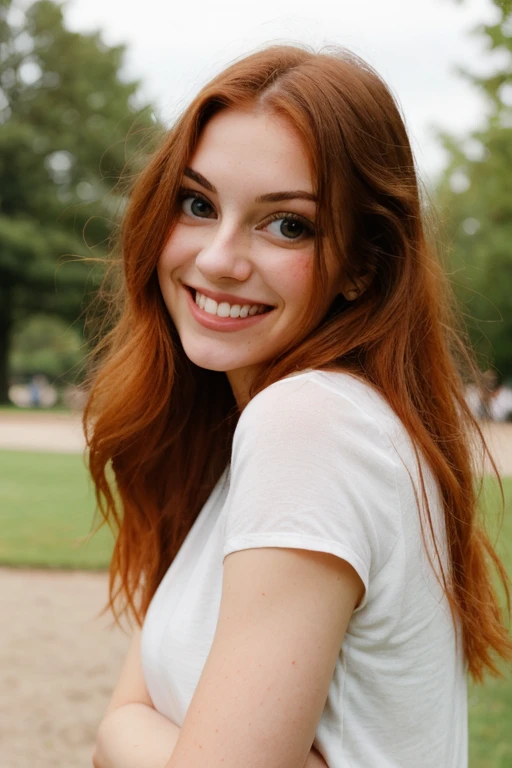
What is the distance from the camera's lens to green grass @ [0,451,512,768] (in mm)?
4062

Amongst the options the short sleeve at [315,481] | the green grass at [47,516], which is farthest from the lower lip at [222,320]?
the green grass at [47,516]

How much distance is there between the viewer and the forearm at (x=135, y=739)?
167cm

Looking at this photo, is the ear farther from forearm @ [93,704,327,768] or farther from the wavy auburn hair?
forearm @ [93,704,327,768]

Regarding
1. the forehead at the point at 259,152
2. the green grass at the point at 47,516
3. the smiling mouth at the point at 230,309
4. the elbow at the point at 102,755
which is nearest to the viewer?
the forehead at the point at 259,152

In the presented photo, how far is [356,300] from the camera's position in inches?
69.8

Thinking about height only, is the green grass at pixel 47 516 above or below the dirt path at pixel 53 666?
below

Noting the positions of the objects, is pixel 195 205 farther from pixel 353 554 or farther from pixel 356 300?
pixel 353 554

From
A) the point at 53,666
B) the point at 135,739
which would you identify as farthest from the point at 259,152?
the point at 53,666

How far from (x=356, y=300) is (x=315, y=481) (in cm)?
64

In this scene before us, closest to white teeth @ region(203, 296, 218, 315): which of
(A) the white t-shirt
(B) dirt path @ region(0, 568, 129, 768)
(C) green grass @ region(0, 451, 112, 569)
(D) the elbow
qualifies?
(A) the white t-shirt

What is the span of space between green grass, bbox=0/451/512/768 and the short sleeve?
1625 mm

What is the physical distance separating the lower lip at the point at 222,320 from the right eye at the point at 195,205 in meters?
0.18

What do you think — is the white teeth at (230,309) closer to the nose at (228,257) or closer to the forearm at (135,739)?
the nose at (228,257)

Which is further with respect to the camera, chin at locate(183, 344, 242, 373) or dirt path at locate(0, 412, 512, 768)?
dirt path at locate(0, 412, 512, 768)
